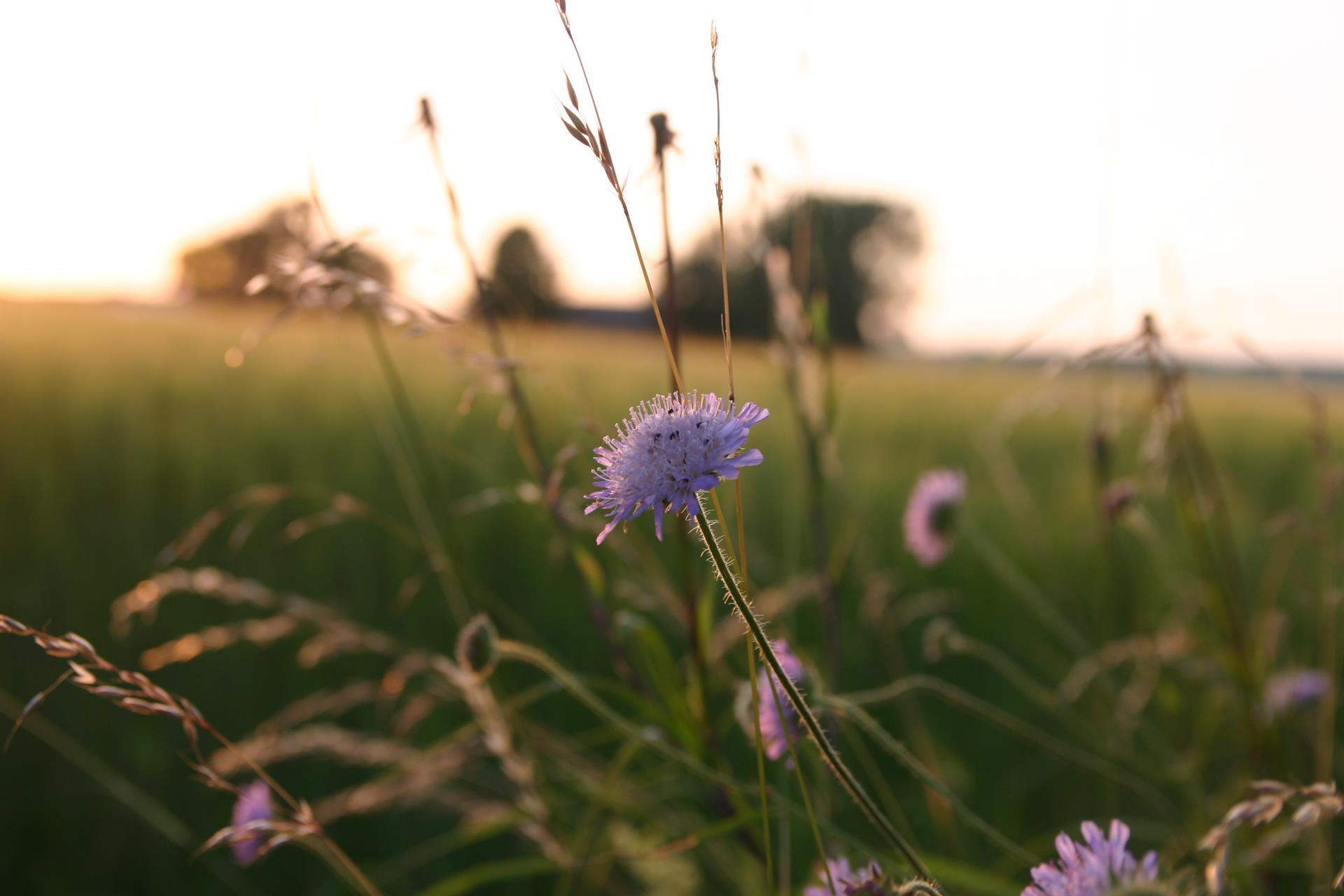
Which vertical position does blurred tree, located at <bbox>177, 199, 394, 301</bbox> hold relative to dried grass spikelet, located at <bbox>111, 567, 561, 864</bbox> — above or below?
above

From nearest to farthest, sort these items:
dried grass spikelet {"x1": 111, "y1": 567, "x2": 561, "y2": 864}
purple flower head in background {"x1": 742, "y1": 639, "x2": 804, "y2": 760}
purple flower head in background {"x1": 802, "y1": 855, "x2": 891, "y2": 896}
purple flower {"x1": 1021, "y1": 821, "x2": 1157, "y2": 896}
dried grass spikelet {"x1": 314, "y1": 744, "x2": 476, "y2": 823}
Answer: purple flower {"x1": 1021, "y1": 821, "x2": 1157, "y2": 896} < purple flower head in background {"x1": 802, "y1": 855, "x2": 891, "y2": 896} < purple flower head in background {"x1": 742, "y1": 639, "x2": 804, "y2": 760} < dried grass spikelet {"x1": 111, "y1": 567, "x2": 561, "y2": 864} < dried grass spikelet {"x1": 314, "y1": 744, "x2": 476, "y2": 823}

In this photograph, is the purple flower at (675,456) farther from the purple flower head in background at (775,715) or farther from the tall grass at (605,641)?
the purple flower head in background at (775,715)

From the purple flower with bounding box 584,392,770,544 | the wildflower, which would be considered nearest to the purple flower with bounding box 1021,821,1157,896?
the purple flower with bounding box 584,392,770,544

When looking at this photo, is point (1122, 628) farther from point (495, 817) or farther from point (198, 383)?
point (198, 383)

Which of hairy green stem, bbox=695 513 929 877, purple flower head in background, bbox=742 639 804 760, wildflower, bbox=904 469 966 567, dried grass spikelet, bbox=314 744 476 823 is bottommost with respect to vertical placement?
dried grass spikelet, bbox=314 744 476 823

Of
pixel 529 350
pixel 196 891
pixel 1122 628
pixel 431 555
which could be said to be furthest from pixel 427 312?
pixel 1122 628

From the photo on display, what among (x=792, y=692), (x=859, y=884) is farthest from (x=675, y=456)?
(x=859, y=884)

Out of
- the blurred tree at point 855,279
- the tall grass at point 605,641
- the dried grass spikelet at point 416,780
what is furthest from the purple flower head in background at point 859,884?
the blurred tree at point 855,279

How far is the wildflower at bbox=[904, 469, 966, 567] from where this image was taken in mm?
1236

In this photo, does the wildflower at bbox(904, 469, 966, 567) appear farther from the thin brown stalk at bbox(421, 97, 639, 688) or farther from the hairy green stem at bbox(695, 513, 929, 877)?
the hairy green stem at bbox(695, 513, 929, 877)

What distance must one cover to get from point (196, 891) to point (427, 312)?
37.9 inches

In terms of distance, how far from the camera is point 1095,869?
15.1 inches

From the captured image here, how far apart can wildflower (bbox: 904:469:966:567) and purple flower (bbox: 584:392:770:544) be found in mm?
793

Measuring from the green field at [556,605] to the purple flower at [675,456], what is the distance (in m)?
0.20
